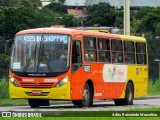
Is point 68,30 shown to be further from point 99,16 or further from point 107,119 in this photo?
point 99,16

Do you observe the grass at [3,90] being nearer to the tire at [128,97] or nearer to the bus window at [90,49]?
the tire at [128,97]

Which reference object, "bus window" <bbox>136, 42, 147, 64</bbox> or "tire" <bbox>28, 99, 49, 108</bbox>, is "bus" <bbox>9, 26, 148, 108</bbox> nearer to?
"tire" <bbox>28, 99, 49, 108</bbox>

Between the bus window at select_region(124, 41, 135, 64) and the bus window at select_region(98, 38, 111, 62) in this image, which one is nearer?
the bus window at select_region(98, 38, 111, 62)

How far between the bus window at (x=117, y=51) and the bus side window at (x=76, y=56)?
11.3 ft

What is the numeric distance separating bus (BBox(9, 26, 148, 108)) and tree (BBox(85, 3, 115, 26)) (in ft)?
269

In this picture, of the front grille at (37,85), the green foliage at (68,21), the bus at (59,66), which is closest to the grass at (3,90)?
the bus at (59,66)

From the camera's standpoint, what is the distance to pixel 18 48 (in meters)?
28.0

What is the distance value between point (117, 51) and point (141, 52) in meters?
3.00

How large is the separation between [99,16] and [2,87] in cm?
8083

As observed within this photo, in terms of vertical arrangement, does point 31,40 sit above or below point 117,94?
above

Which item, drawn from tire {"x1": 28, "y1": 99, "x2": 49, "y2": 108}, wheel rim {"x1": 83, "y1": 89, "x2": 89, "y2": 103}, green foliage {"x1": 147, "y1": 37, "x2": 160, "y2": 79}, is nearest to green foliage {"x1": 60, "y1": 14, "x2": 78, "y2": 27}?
green foliage {"x1": 147, "y1": 37, "x2": 160, "y2": 79}

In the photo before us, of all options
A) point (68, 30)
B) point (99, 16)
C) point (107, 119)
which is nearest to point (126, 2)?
point (68, 30)

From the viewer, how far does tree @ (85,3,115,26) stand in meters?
113

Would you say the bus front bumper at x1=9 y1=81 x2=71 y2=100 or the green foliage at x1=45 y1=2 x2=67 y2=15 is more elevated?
the bus front bumper at x1=9 y1=81 x2=71 y2=100
